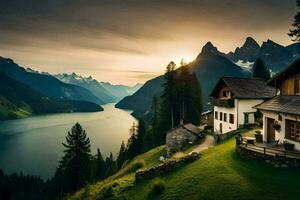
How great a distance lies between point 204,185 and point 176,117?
5031cm

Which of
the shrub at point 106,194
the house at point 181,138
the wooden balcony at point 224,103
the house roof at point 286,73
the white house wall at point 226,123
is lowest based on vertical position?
the shrub at point 106,194

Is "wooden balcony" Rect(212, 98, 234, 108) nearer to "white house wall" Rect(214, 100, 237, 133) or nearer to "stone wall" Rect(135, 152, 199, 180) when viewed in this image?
"white house wall" Rect(214, 100, 237, 133)

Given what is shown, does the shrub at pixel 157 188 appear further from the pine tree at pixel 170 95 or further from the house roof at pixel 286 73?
the pine tree at pixel 170 95

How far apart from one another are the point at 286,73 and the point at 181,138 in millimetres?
20945

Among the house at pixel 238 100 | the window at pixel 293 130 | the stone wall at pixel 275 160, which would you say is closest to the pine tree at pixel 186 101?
the house at pixel 238 100

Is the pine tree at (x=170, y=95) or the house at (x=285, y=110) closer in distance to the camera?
the house at (x=285, y=110)

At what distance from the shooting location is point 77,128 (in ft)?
198

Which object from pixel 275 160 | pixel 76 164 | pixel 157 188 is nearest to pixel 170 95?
pixel 76 164

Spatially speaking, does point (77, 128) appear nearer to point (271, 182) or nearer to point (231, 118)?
point (231, 118)

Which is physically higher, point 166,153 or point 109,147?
point 166,153

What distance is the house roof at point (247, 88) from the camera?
43.7 metres

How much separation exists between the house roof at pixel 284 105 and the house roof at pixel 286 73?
1931 mm

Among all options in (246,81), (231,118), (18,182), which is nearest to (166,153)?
(231,118)

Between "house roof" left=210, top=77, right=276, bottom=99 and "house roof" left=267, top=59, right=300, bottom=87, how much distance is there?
→ 35.5 ft
